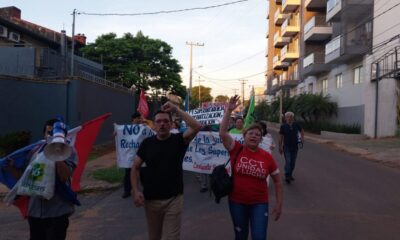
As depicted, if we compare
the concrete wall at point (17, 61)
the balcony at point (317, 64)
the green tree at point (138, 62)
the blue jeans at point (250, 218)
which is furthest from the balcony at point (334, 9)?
the blue jeans at point (250, 218)

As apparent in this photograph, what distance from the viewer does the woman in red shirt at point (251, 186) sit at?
15.0ft

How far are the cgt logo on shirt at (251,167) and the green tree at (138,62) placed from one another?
34347mm

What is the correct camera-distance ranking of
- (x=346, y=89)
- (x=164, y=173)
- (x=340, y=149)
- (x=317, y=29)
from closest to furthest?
(x=164, y=173)
(x=340, y=149)
(x=346, y=89)
(x=317, y=29)

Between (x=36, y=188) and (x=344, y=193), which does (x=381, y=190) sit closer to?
(x=344, y=193)

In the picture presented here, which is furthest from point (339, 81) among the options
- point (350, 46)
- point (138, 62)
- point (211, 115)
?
point (211, 115)

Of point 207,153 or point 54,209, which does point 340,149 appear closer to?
point 207,153

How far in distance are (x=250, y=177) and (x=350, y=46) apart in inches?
1192

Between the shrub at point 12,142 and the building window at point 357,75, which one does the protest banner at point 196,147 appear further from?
the building window at point 357,75

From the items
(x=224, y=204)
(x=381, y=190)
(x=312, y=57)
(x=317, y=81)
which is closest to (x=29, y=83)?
(x=224, y=204)

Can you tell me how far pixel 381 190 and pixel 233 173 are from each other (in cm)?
718

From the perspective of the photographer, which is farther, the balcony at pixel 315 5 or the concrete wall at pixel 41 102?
the balcony at pixel 315 5

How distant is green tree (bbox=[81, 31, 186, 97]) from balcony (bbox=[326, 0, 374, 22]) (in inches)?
553

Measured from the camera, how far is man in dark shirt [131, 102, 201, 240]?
4.44 m

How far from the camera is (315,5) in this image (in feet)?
153
